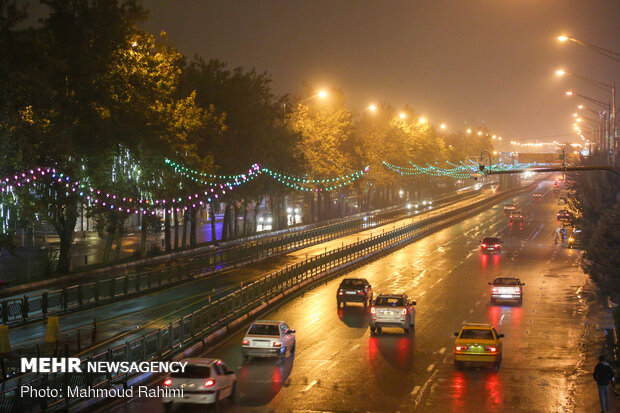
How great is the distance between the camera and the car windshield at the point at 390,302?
3322 centimetres

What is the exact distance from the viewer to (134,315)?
117 ft

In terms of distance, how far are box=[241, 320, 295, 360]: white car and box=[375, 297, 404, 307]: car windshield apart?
670 centimetres

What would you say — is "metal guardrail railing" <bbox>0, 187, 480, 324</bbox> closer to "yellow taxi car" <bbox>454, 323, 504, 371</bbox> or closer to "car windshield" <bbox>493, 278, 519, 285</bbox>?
"yellow taxi car" <bbox>454, 323, 504, 371</bbox>

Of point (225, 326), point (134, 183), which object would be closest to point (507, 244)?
point (134, 183)

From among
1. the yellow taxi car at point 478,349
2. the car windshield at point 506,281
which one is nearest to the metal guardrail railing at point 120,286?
the yellow taxi car at point 478,349

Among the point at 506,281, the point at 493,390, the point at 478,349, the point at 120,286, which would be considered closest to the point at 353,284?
the point at 506,281

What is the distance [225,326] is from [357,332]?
5.46 meters

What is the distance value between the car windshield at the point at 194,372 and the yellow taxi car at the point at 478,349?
30.9ft

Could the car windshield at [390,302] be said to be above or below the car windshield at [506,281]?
above

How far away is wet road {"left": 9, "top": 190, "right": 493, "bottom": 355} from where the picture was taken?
96.6ft

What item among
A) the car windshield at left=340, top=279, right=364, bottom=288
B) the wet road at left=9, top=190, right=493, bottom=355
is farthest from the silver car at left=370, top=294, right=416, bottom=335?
the wet road at left=9, top=190, right=493, bottom=355

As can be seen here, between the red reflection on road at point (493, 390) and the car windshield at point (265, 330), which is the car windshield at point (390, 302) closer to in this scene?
the car windshield at point (265, 330)

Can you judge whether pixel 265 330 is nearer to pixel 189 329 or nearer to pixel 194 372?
pixel 189 329

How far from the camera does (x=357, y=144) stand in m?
117
